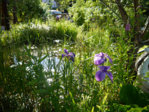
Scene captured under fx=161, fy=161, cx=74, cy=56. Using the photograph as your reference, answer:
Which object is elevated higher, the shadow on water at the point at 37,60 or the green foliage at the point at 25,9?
the green foliage at the point at 25,9

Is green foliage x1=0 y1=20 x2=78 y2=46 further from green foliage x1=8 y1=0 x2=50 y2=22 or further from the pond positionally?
green foliage x1=8 y1=0 x2=50 y2=22

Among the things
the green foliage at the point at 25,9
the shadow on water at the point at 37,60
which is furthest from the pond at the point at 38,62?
the green foliage at the point at 25,9

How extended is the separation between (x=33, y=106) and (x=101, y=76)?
81cm

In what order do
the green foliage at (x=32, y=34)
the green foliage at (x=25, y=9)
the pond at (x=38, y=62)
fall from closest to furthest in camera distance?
the pond at (x=38, y=62), the green foliage at (x=32, y=34), the green foliage at (x=25, y=9)

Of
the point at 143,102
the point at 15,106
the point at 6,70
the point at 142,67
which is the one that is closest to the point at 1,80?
the point at 6,70

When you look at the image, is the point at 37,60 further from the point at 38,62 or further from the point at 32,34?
the point at 32,34

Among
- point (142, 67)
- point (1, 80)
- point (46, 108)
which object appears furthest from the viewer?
point (142, 67)

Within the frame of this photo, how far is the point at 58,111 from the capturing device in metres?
1.26

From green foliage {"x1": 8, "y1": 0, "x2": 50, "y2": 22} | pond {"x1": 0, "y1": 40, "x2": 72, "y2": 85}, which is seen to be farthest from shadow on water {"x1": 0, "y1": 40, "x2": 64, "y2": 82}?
green foliage {"x1": 8, "y1": 0, "x2": 50, "y2": 22}

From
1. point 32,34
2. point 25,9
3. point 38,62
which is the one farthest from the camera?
point 25,9

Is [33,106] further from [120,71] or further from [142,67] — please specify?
[142,67]

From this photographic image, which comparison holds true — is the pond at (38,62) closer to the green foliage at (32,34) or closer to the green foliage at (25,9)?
the green foliage at (32,34)

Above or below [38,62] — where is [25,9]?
above

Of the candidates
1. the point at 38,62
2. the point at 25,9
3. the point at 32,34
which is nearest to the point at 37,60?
the point at 38,62
